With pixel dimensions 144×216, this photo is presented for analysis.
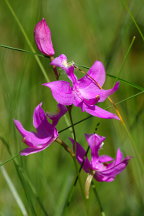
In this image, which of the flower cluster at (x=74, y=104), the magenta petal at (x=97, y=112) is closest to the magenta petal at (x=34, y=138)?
the flower cluster at (x=74, y=104)

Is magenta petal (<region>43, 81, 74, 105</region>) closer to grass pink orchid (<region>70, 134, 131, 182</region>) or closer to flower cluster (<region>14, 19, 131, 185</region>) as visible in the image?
flower cluster (<region>14, 19, 131, 185</region>)

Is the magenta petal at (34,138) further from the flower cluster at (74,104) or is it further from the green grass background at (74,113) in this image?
the green grass background at (74,113)

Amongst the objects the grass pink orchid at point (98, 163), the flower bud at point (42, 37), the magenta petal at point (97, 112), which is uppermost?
the flower bud at point (42, 37)

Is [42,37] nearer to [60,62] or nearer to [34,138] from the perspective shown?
[60,62]

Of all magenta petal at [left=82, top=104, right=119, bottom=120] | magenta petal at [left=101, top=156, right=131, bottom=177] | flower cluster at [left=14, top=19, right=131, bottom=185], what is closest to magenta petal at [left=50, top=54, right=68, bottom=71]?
flower cluster at [left=14, top=19, right=131, bottom=185]

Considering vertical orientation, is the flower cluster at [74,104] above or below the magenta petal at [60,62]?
below

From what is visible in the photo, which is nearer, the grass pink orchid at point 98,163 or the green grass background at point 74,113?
the grass pink orchid at point 98,163

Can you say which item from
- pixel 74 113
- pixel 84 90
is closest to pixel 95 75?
pixel 84 90
